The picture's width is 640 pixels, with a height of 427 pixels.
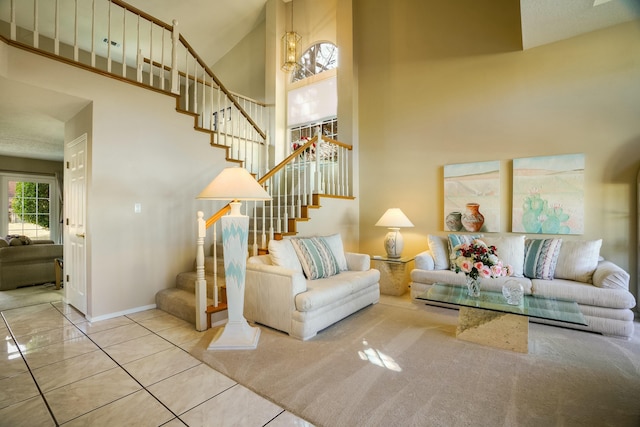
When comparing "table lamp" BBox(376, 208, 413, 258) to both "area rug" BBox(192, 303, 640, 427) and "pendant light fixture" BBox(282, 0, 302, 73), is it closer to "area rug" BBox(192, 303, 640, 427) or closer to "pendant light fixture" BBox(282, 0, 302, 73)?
"area rug" BBox(192, 303, 640, 427)

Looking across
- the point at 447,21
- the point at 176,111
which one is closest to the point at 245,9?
the point at 176,111

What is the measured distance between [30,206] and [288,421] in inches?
329

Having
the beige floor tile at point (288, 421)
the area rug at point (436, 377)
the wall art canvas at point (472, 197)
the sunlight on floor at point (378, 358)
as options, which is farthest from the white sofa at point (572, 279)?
the beige floor tile at point (288, 421)

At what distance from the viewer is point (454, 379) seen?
2.04 metres

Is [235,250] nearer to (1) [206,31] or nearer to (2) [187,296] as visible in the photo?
(2) [187,296]

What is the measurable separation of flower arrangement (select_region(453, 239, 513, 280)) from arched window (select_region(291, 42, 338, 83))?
157 inches

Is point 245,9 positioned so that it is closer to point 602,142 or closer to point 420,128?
point 420,128

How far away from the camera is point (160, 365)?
2.26 meters

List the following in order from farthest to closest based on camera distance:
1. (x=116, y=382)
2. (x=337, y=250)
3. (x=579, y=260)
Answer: (x=337, y=250) < (x=579, y=260) < (x=116, y=382)

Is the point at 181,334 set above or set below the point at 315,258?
below

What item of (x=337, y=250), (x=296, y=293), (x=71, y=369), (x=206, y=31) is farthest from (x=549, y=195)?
(x=206, y=31)

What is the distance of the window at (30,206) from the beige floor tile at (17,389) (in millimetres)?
6433

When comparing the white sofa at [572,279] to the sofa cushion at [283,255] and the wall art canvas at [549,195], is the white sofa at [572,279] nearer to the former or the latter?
the wall art canvas at [549,195]

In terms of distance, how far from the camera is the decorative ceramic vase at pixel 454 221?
4117 mm
